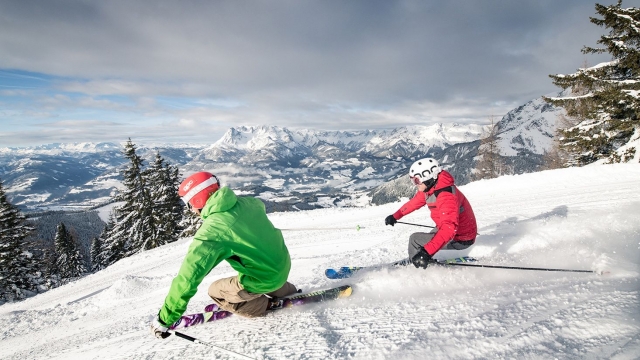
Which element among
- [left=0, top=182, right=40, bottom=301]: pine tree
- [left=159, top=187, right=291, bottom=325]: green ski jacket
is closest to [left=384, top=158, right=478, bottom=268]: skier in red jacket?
[left=159, top=187, right=291, bottom=325]: green ski jacket

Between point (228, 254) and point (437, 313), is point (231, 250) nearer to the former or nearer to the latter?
point (228, 254)

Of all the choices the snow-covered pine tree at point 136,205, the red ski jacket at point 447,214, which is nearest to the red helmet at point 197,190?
the red ski jacket at point 447,214

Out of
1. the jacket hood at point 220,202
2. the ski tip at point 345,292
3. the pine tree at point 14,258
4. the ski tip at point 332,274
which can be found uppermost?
the jacket hood at point 220,202

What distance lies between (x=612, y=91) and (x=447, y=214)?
19475 mm

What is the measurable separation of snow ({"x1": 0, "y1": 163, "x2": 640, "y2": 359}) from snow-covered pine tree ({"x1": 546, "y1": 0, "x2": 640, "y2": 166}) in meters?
12.1

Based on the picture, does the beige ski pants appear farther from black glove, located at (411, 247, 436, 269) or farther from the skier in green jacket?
black glove, located at (411, 247, 436, 269)

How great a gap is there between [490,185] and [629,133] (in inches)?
422

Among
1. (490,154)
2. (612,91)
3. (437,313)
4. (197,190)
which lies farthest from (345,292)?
(490,154)

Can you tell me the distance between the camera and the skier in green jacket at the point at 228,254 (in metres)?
3.30

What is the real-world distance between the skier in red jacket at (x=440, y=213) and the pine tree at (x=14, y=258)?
31.2 metres

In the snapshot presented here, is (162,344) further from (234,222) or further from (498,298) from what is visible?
(498,298)

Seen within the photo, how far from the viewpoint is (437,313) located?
12.9ft

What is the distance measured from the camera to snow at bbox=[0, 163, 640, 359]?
316 centimetres

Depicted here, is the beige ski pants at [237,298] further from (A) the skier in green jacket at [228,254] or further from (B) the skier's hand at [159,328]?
(B) the skier's hand at [159,328]
